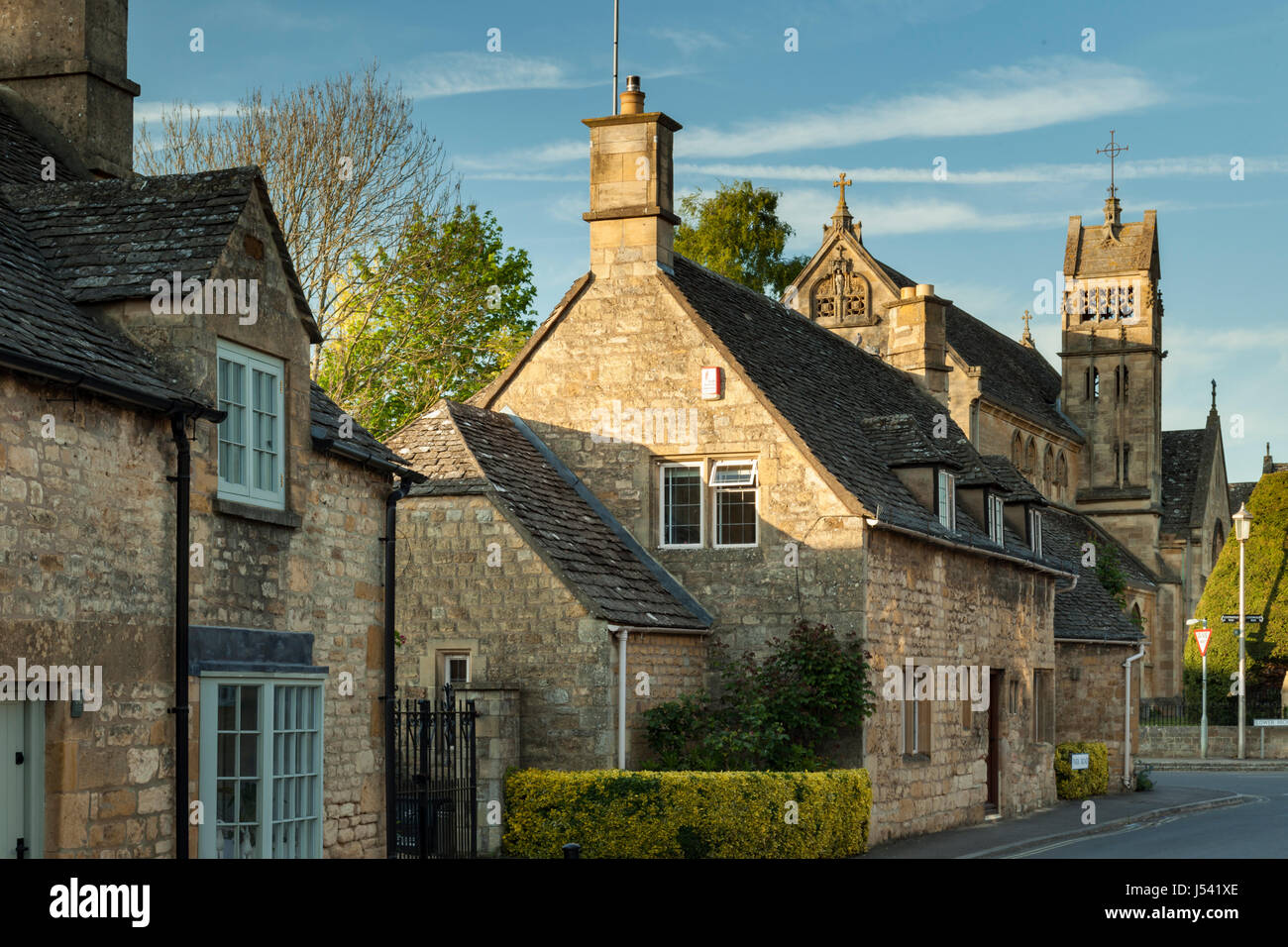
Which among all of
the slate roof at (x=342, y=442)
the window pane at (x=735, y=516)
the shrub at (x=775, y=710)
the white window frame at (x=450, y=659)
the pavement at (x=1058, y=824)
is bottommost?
the pavement at (x=1058, y=824)

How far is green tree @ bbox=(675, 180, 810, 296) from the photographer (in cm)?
4872

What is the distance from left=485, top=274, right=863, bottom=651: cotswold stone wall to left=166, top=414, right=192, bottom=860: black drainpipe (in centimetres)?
1060

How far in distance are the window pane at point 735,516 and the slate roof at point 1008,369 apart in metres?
26.5

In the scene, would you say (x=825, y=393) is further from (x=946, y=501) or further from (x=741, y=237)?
(x=741, y=237)

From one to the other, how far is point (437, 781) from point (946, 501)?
10.3m

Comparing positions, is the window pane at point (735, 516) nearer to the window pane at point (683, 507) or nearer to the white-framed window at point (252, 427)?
the window pane at point (683, 507)

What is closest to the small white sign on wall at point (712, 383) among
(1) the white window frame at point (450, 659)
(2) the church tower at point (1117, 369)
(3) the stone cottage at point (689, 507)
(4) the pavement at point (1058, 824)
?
(3) the stone cottage at point (689, 507)

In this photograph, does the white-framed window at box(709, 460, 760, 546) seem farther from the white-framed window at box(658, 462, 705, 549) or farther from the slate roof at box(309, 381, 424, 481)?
the slate roof at box(309, 381, 424, 481)

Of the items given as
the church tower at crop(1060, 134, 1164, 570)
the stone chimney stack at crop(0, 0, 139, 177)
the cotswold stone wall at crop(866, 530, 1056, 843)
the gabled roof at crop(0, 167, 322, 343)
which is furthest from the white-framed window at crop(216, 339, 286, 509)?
the church tower at crop(1060, 134, 1164, 570)

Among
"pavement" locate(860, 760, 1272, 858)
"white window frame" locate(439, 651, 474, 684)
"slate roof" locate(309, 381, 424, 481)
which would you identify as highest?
"slate roof" locate(309, 381, 424, 481)

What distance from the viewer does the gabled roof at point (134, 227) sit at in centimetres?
1269

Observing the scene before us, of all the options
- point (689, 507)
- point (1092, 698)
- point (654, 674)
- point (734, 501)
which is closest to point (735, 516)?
point (734, 501)
